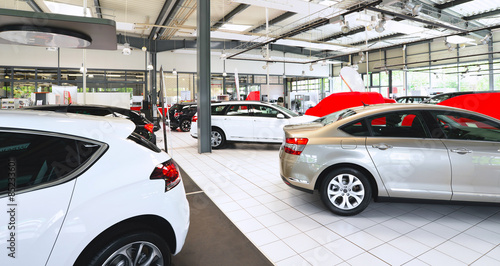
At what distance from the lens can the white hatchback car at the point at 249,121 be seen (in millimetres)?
7035

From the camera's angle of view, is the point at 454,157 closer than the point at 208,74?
Yes

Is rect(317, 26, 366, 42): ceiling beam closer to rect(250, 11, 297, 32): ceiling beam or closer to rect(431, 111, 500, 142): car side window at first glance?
rect(250, 11, 297, 32): ceiling beam

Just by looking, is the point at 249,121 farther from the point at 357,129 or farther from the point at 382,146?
the point at 382,146

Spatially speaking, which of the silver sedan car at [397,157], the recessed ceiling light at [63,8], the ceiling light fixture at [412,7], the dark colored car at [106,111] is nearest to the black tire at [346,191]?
the silver sedan car at [397,157]

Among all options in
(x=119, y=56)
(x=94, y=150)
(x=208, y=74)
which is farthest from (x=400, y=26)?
(x=119, y=56)

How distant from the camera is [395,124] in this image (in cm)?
316

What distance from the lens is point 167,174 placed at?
5.69 feet

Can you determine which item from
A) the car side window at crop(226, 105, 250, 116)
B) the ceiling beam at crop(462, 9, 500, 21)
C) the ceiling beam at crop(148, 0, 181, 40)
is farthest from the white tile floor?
the ceiling beam at crop(462, 9, 500, 21)

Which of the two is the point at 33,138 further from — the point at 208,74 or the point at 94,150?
the point at 208,74

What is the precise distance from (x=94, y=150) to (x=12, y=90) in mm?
17141

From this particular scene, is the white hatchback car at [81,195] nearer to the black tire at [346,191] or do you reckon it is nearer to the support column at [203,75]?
the black tire at [346,191]

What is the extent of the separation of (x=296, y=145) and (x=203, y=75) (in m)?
4.27

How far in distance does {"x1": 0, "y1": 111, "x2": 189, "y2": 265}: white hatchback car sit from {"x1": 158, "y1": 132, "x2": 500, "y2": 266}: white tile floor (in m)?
1.18

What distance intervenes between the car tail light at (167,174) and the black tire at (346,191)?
1.86 meters
